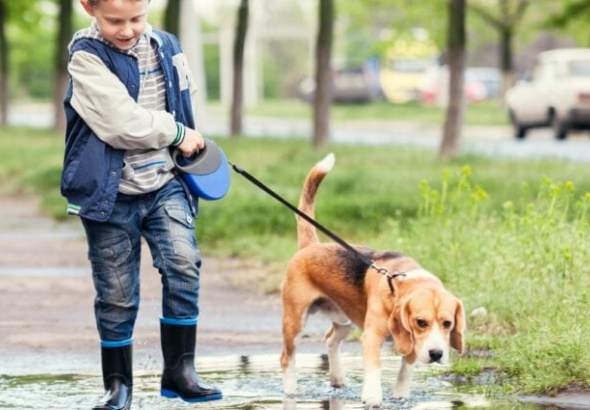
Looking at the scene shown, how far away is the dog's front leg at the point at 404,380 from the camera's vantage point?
6.13 m

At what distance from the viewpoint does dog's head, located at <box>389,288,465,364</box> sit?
5754 millimetres

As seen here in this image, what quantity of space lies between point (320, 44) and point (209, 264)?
1063 centimetres

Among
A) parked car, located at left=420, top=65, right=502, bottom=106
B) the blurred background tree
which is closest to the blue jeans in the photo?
the blurred background tree

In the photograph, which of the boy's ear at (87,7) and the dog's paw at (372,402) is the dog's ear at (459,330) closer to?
the dog's paw at (372,402)

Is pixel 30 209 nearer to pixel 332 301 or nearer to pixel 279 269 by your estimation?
pixel 279 269

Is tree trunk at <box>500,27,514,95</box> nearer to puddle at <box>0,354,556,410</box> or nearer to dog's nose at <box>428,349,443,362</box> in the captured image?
puddle at <box>0,354,556,410</box>

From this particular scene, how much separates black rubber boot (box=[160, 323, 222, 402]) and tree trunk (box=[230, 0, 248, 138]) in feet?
63.7

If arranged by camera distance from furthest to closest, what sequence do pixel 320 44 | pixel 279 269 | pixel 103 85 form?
pixel 320 44 → pixel 279 269 → pixel 103 85

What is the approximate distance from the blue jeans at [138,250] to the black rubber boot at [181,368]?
0.23 ft

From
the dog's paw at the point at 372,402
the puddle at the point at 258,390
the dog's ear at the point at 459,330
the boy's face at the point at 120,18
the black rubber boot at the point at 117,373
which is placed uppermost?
the boy's face at the point at 120,18

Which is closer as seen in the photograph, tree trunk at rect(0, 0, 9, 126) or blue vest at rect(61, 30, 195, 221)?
blue vest at rect(61, 30, 195, 221)

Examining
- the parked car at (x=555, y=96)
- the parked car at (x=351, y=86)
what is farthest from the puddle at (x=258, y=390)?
the parked car at (x=351, y=86)

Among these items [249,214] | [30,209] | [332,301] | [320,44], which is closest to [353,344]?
[332,301]

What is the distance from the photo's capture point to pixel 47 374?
708 cm
